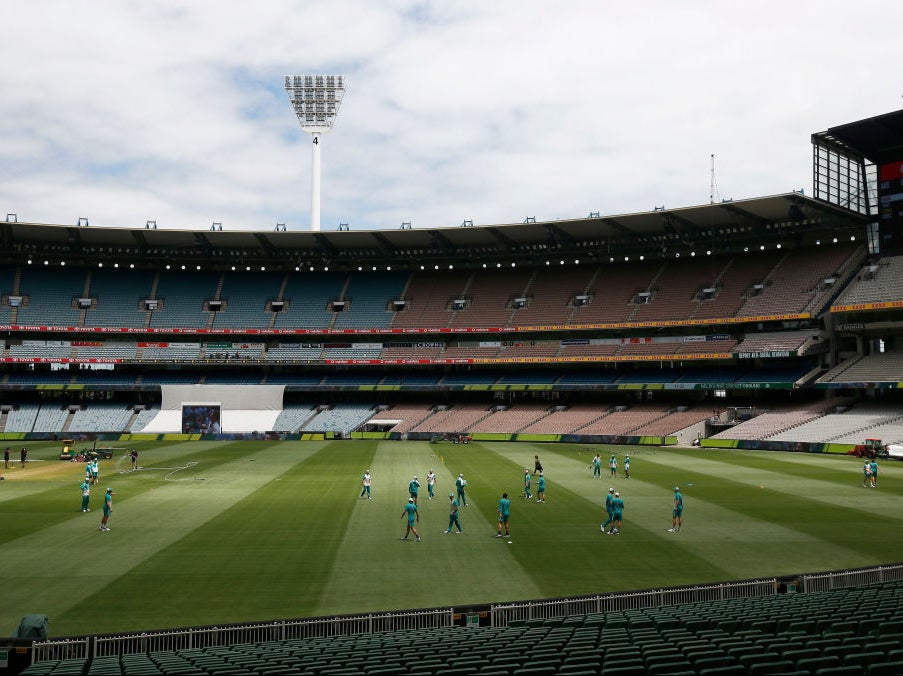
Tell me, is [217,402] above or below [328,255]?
below

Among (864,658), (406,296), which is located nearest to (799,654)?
(864,658)

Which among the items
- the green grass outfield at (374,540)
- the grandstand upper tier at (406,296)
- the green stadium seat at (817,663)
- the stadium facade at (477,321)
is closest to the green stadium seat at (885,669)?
the green stadium seat at (817,663)

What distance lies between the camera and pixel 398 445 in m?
61.4

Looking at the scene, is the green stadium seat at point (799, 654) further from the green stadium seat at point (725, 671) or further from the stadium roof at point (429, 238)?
the stadium roof at point (429, 238)

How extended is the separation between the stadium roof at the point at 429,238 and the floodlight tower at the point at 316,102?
10.9 meters

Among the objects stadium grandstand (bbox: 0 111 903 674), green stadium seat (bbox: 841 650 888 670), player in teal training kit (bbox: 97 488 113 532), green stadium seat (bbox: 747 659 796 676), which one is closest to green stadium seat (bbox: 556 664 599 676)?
green stadium seat (bbox: 747 659 796 676)

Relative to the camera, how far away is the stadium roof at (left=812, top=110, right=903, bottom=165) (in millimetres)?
57781

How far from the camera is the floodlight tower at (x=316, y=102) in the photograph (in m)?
86.5

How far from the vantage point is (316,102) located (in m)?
86.6

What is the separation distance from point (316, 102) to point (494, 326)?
36350 millimetres

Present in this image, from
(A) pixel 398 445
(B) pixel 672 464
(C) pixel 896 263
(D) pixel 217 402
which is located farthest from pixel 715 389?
(D) pixel 217 402

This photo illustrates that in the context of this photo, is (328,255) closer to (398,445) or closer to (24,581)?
(398,445)

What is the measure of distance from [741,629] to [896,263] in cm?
6236

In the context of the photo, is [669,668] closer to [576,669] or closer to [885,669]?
[576,669]
